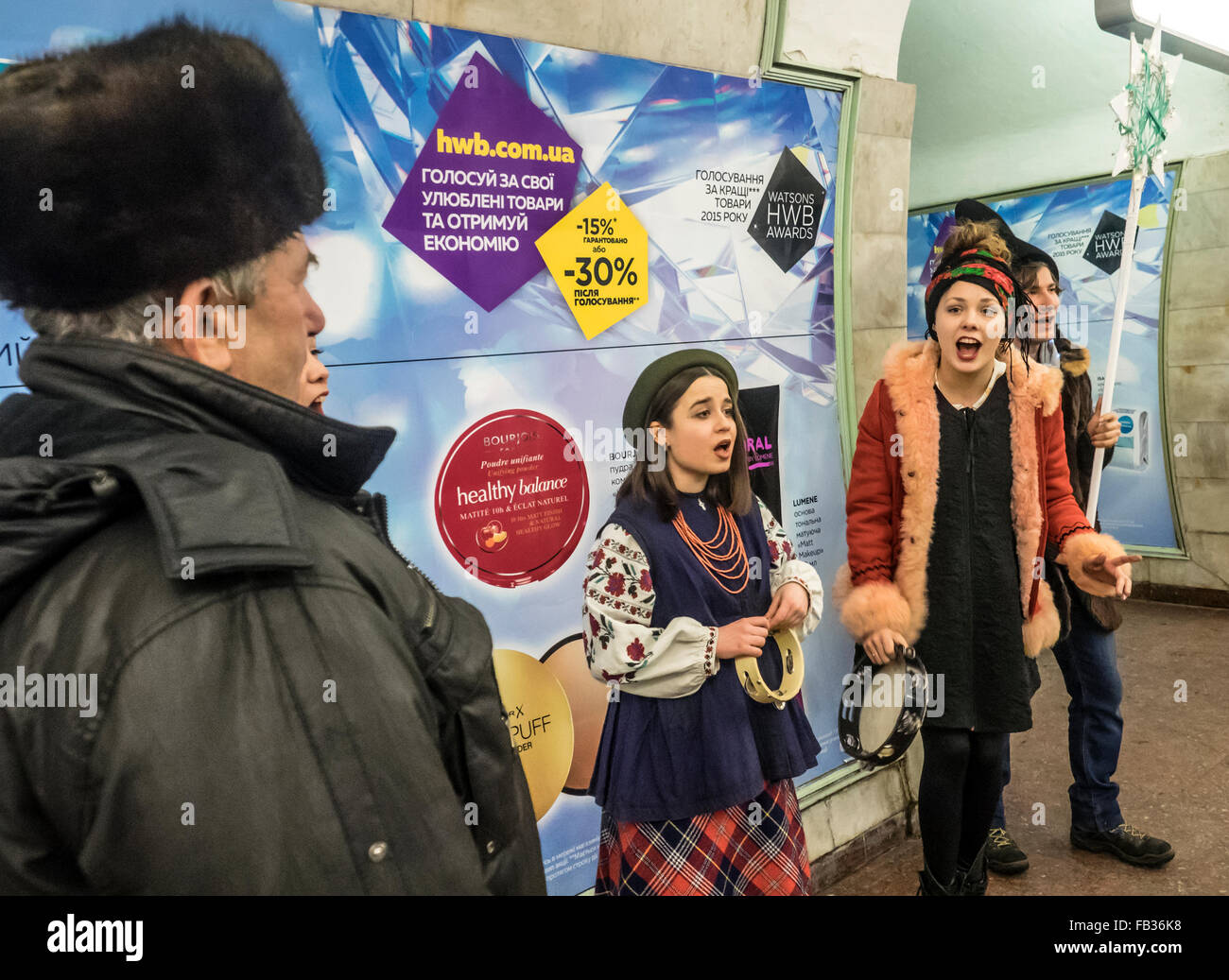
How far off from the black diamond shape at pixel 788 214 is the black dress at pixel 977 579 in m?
0.75

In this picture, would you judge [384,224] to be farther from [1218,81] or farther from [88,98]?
[1218,81]

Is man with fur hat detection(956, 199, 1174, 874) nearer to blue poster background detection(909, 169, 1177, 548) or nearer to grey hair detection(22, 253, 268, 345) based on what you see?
grey hair detection(22, 253, 268, 345)

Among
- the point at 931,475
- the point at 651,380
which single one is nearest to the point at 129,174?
the point at 651,380

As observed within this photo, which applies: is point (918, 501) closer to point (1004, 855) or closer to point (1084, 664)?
point (1084, 664)

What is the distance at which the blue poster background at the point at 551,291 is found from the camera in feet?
6.40

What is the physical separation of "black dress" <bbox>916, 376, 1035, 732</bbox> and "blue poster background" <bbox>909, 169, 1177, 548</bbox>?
4.31m

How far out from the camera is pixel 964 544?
2.64 metres

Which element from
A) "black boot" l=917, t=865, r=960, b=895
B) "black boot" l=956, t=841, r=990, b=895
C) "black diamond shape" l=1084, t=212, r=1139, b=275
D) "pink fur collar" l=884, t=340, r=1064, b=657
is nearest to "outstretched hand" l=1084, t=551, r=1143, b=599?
"pink fur collar" l=884, t=340, r=1064, b=657

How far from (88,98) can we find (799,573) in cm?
186

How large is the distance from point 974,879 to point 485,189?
7.20 feet

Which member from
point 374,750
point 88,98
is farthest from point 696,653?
point 88,98

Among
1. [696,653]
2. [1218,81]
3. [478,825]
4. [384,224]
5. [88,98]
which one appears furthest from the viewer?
[1218,81]

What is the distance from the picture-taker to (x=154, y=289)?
1.10 meters

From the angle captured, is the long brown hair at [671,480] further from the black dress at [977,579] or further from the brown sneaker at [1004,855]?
the brown sneaker at [1004,855]
